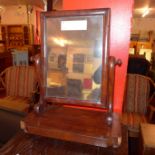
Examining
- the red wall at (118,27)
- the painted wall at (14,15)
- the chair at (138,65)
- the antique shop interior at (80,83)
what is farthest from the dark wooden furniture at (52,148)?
the painted wall at (14,15)

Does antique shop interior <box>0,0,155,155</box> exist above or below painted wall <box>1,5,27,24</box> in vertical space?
below

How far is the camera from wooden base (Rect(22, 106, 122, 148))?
0.72 metres

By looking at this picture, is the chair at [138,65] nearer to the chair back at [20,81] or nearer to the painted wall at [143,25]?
the chair back at [20,81]

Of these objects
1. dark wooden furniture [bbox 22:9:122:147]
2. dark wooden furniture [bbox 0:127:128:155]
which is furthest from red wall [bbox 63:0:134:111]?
dark wooden furniture [bbox 0:127:128:155]

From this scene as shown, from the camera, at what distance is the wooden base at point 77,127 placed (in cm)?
72

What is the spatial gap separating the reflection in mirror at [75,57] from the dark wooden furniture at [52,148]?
20 centimetres

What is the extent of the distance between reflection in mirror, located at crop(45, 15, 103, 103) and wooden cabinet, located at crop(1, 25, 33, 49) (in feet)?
18.7

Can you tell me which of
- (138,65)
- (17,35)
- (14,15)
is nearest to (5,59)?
(17,35)

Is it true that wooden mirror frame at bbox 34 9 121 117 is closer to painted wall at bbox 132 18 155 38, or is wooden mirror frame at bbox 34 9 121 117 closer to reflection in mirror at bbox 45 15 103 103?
reflection in mirror at bbox 45 15 103 103

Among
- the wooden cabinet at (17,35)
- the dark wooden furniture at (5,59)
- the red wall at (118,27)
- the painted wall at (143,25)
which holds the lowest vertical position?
the dark wooden furniture at (5,59)

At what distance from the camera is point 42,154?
0.73 meters

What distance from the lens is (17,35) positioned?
6.57m

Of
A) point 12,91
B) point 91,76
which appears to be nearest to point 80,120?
point 91,76

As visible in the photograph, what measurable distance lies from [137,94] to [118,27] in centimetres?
110
